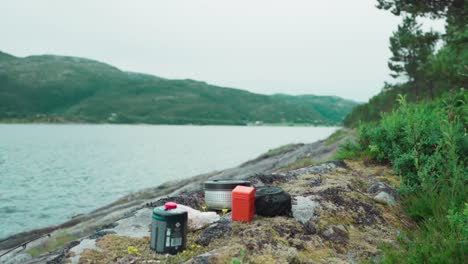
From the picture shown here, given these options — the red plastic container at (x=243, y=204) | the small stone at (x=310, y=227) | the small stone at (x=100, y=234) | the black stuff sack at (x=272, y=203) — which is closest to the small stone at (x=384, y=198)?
the small stone at (x=310, y=227)

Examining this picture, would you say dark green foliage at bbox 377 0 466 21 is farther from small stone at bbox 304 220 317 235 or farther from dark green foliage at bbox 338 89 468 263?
small stone at bbox 304 220 317 235

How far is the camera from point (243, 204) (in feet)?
15.7

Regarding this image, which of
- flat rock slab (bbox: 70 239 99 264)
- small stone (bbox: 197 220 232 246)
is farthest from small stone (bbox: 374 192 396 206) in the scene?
flat rock slab (bbox: 70 239 99 264)

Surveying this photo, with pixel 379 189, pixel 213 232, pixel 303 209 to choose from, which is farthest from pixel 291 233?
pixel 379 189

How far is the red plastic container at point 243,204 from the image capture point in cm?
476

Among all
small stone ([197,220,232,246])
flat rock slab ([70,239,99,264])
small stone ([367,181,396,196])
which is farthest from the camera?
small stone ([367,181,396,196])

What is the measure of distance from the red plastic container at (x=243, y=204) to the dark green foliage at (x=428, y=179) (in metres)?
1.59

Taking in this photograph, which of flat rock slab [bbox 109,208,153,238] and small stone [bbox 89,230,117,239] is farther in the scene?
flat rock slab [bbox 109,208,153,238]

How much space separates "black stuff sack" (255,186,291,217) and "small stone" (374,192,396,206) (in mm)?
2039

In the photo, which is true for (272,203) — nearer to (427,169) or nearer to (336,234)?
(336,234)

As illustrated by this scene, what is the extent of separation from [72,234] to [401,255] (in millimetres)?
15634

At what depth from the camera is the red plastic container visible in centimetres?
476

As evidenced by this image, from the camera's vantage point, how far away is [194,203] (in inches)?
237

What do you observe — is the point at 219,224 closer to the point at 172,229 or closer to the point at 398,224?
the point at 172,229
